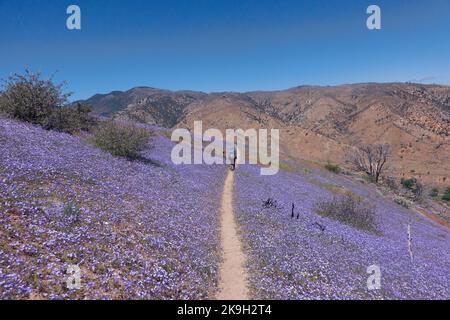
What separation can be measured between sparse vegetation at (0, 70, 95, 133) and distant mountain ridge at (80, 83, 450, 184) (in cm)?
3481

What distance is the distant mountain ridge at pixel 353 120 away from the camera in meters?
88.9

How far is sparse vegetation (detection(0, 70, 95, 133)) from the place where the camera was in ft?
70.0

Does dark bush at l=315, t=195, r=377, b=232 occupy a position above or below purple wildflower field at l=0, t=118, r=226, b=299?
below

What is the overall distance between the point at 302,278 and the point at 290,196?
54.0ft

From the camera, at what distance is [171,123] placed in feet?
484

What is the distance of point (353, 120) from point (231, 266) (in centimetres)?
12559

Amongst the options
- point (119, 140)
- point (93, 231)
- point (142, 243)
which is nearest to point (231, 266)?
point (142, 243)

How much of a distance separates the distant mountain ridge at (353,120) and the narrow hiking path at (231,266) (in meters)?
46.0
